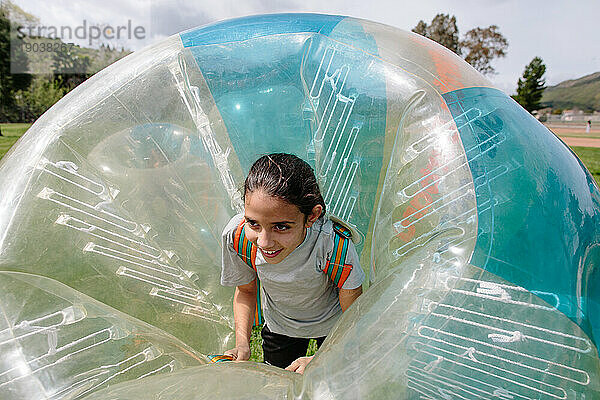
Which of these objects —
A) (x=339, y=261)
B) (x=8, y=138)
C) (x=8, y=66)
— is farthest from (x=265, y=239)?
(x=8, y=66)

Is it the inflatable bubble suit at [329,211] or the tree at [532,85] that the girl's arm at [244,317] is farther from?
the tree at [532,85]

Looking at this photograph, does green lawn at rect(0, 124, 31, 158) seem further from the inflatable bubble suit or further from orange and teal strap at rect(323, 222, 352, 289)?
orange and teal strap at rect(323, 222, 352, 289)

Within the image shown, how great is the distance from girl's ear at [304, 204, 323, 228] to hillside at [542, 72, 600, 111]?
132 m

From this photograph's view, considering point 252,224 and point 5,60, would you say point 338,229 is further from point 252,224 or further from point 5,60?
point 5,60

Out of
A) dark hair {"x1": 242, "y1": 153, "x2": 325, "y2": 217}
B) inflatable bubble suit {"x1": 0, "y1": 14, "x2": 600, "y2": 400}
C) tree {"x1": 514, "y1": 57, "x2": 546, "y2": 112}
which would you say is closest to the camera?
inflatable bubble suit {"x1": 0, "y1": 14, "x2": 600, "y2": 400}

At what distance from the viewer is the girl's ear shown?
143 cm

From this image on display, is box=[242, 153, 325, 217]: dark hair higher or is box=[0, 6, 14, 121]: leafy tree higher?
box=[0, 6, 14, 121]: leafy tree

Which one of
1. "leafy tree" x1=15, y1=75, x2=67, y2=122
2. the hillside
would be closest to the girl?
"leafy tree" x1=15, y1=75, x2=67, y2=122

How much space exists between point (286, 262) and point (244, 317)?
0.34 meters

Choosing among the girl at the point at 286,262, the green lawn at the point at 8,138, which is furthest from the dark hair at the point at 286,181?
the green lawn at the point at 8,138

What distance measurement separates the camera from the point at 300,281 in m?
1.62

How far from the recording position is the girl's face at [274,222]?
Result: 1314 mm

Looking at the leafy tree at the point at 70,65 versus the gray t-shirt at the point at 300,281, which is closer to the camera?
the gray t-shirt at the point at 300,281

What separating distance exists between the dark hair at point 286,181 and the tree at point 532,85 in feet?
134
